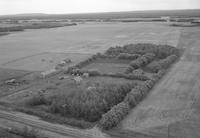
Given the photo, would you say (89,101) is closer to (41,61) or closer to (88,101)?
(88,101)

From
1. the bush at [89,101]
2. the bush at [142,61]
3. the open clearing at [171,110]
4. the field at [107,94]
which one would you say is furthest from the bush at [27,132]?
the bush at [142,61]

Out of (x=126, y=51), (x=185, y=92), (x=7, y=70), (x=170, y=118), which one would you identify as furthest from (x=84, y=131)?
(x=126, y=51)

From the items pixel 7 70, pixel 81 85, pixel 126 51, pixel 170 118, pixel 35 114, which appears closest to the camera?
pixel 170 118

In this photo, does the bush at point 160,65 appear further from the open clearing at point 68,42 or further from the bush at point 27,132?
the bush at point 27,132

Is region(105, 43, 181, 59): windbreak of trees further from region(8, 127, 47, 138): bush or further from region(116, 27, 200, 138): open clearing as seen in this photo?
region(8, 127, 47, 138): bush

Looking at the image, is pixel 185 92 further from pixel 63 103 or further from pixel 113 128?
pixel 63 103

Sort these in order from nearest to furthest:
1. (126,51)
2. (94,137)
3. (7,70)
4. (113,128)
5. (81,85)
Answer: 1. (94,137)
2. (113,128)
3. (81,85)
4. (7,70)
5. (126,51)

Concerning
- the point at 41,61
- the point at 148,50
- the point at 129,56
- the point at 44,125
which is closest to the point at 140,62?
the point at 129,56
